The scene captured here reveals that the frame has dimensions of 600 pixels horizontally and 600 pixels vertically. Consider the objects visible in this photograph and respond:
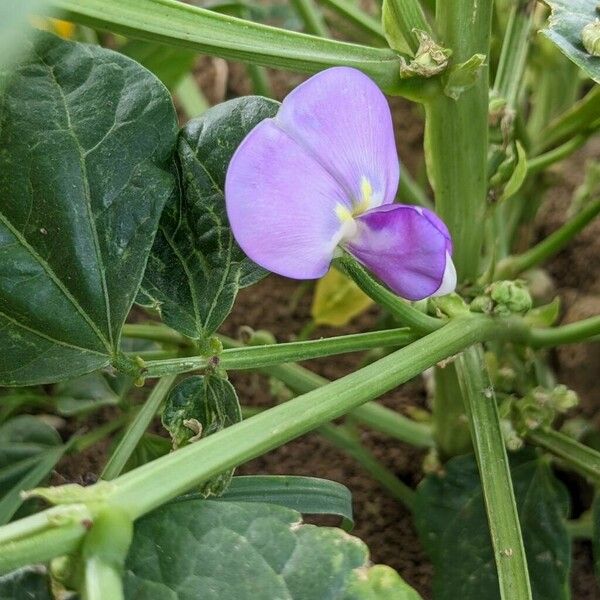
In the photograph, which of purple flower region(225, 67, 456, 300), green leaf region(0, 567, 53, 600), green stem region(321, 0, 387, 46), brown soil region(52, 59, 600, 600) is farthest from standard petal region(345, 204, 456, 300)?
brown soil region(52, 59, 600, 600)

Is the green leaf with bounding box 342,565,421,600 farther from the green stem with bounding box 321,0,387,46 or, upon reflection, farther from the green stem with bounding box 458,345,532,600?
the green stem with bounding box 321,0,387,46

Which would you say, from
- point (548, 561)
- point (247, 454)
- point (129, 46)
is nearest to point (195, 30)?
point (247, 454)

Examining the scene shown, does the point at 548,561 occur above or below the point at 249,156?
below

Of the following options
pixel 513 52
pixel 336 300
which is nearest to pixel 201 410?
pixel 513 52

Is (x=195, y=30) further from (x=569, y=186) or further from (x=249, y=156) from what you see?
(x=569, y=186)

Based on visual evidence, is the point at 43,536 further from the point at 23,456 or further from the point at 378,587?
the point at 23,456
